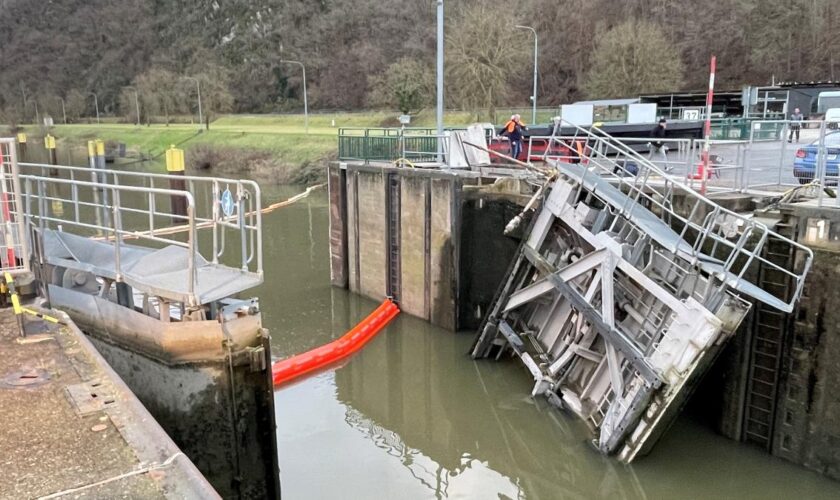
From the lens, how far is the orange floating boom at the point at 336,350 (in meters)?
12.3

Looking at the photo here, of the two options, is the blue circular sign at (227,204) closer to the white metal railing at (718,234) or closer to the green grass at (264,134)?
the white metal railing at (718,234)

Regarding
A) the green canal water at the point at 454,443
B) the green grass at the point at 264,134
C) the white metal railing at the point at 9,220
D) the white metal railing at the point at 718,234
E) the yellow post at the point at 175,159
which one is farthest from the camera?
the green grass at the point at 264,134

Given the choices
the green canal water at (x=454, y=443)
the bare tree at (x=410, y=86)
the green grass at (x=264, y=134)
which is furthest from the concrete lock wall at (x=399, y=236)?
the bare tree at (x=410, y=86)

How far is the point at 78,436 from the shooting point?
4.46m

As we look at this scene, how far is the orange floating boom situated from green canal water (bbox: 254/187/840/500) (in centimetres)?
21

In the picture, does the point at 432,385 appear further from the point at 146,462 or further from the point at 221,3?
the point at 221,3

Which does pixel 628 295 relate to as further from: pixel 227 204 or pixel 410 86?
pixel 410 86

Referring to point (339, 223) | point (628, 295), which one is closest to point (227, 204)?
point (628, 295)

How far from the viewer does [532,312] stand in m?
12.3

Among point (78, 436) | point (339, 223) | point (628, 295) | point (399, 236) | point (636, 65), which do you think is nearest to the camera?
point (78, 436)

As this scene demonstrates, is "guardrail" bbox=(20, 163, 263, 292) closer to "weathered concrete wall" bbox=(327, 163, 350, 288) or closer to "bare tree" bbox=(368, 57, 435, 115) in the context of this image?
"weathered concrete wall" bbox=(327, 163, 350, 288)

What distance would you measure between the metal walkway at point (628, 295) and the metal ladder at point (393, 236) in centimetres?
355

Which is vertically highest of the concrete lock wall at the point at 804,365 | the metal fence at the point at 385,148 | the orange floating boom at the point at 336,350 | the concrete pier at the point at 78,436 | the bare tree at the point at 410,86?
the bare tree at the point at 410,86

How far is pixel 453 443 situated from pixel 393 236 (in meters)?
6.29
